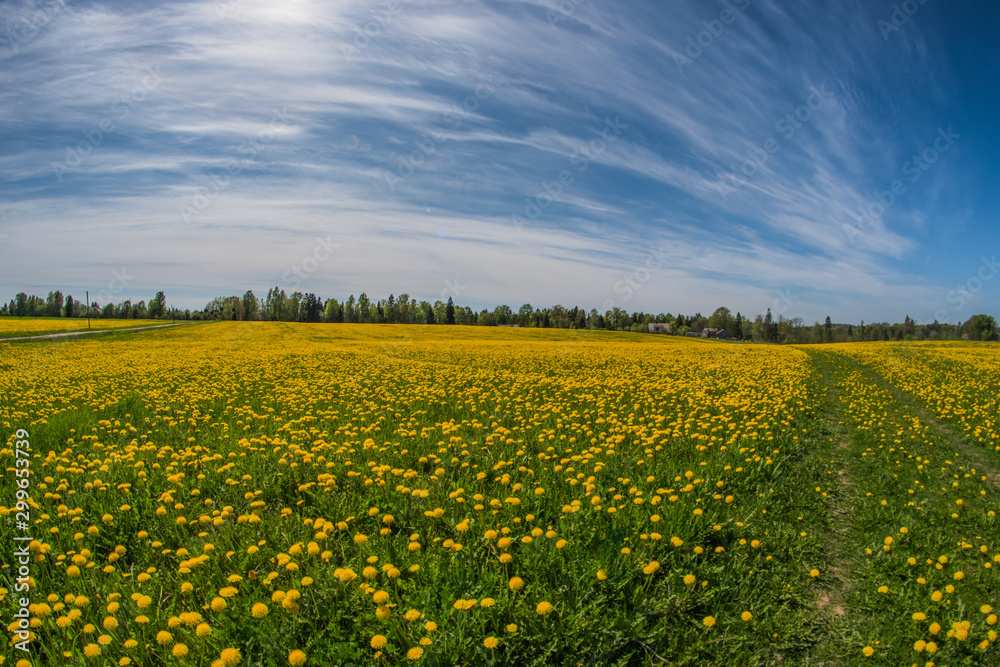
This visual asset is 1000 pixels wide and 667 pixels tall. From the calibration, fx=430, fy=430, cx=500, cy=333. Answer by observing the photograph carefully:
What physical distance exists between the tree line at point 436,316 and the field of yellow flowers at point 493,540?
84.9 metres

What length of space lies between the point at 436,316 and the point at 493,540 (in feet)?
302

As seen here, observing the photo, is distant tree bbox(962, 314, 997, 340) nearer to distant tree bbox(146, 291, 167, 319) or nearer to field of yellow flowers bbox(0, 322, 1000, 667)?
field of yellow flowers bbox(0, 322, 1000, 667)

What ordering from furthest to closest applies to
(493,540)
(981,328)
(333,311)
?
(333,311) → (981,328) → (493,540)

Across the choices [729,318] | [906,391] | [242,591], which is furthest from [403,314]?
[242,591]

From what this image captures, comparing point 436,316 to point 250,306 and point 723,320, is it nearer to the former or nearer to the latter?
point 250,306

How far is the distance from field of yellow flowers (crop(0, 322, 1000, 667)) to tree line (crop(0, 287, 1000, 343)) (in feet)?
279

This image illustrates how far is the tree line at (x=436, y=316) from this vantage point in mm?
91938

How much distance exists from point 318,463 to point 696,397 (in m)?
8.75

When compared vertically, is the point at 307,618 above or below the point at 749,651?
above

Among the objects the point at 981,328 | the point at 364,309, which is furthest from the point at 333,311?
the point at 981,328

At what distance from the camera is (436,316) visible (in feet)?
310

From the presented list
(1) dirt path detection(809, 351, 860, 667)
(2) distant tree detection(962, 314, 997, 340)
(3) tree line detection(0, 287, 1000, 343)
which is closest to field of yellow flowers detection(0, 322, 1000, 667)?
(1) dirt path detection(809, 351, 860, 667)

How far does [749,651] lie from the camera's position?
302 cm

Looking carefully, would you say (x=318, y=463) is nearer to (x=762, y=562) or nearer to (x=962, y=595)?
(x=762, y=562)
